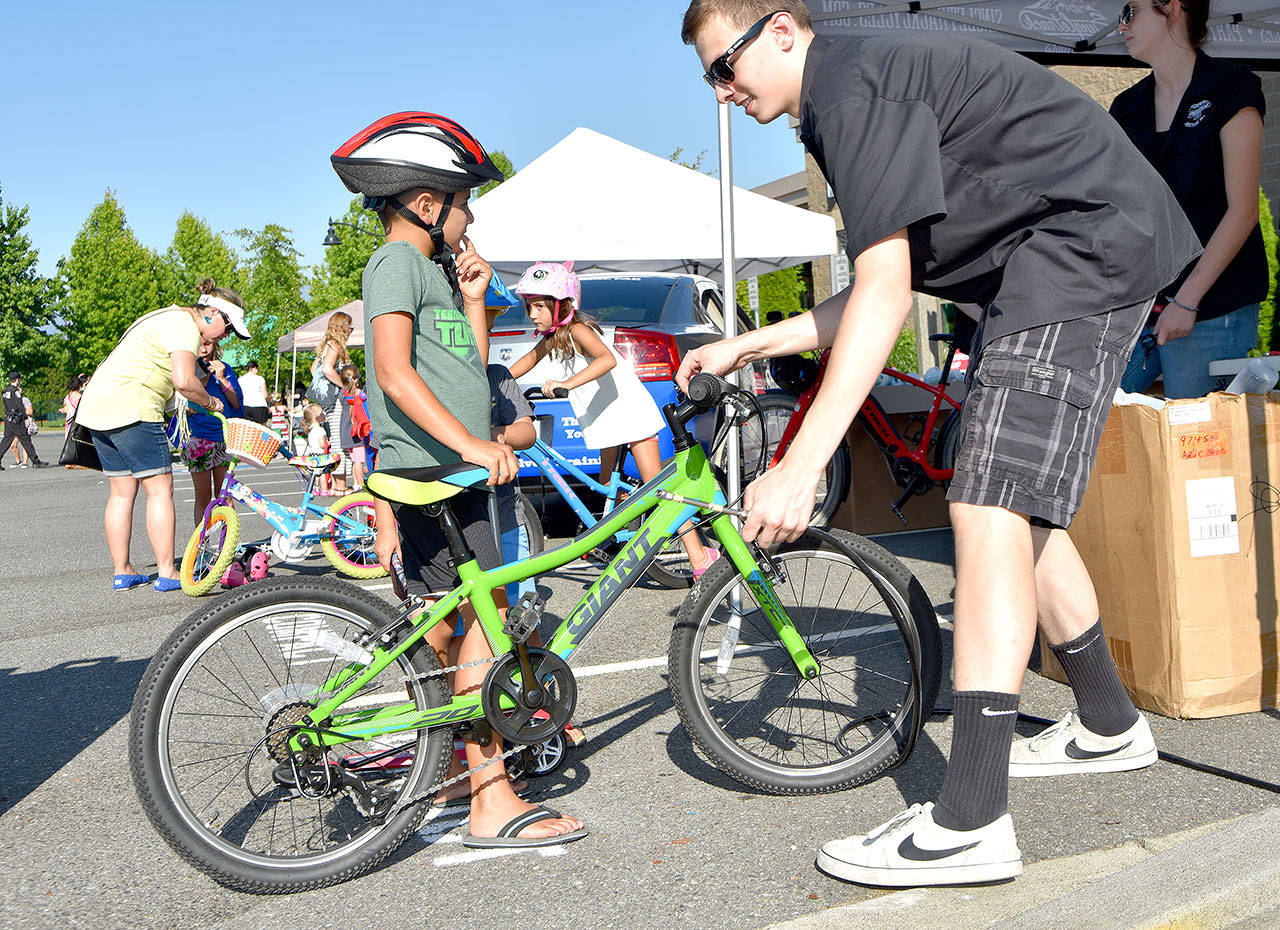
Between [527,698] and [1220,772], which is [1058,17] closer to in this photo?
[1220,772]

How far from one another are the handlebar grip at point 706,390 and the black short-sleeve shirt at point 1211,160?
191 centimetres

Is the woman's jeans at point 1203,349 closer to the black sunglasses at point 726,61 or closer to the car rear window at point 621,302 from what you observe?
the black sunglasses at point 726,61

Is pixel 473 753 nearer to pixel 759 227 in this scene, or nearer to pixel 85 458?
pixel 85 458

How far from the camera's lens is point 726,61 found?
2432mm

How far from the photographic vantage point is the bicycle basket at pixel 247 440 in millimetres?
6492

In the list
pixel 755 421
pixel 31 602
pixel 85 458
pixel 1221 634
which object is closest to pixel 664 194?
pixel 755 421

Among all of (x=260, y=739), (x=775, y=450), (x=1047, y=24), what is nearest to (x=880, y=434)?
(x=775, y=450)

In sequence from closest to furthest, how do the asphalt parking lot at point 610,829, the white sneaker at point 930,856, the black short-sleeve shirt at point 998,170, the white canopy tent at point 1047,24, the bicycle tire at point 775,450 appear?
the black short-sleeve shirt at point 998,170 < the white sneaker at point 930,856 < the asphalt parking lot at point 610,829 < the white canopy tent at point 1047,24 < the bicycle tire at point 775,450

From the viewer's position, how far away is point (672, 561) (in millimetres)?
5898

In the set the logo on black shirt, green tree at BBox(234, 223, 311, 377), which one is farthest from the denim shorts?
green tree at BBox(234, 223, 311, 377)

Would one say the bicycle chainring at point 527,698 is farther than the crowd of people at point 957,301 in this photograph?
Yes

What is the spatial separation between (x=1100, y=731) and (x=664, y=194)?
7267 mm

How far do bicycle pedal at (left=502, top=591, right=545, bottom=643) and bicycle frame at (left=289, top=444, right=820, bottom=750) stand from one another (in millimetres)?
36

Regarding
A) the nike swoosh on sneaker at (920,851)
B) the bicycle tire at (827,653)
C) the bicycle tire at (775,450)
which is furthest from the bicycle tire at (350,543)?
the nike swoosh on sneaker at (920,851)
